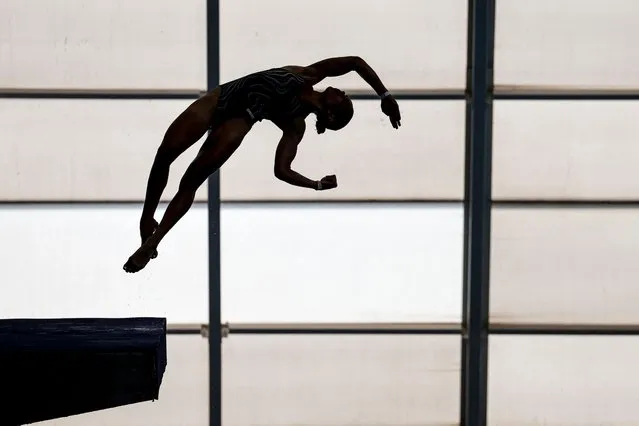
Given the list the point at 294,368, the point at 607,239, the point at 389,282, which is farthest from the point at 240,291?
the point at 607,239

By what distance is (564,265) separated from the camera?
5.44m

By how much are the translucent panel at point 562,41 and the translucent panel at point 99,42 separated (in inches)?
89.3

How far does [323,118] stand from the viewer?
12.5ft

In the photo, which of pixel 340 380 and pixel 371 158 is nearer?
pixel 371 158

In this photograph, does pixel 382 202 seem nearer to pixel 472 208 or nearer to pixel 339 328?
pixel 472 208

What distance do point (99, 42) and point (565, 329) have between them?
161 inches

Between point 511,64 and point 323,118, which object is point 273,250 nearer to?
point 323,118

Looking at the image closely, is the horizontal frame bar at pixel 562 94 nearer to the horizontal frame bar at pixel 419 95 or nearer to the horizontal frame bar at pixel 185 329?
the horizontal frame bar at pixel 419 95

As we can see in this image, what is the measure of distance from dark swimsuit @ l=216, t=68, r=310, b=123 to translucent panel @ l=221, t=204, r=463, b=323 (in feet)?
5.02

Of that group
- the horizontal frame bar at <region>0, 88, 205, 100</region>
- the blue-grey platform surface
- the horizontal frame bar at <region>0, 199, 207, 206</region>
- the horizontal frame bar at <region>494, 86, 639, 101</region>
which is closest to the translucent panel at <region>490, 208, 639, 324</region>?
the horizontal frame bar at <region>494, 86, 639, 101</region>

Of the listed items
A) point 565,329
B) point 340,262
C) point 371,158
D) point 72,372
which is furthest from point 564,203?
point 72,372

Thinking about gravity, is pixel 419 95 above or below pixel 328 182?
above

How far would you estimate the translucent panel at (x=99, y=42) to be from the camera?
517 cm

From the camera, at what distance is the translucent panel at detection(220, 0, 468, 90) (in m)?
5.19
